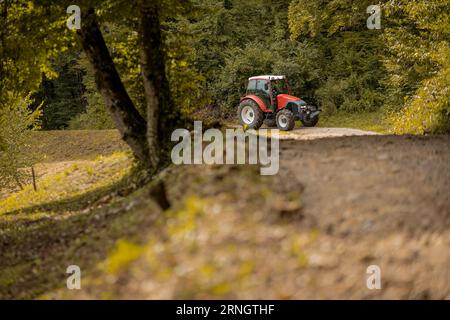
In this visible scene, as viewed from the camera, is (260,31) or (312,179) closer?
(312,179)

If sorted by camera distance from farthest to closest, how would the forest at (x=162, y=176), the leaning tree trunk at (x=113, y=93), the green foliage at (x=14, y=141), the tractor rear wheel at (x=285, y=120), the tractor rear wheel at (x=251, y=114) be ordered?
the green foliage at (x=14, y=141), the tractor rear wheel at (x=251, y=114), the tractor rear wheel at (x=285, y=120), the leaning tree trunk at (x=113, y=93), the forest at (x=162, y=176)

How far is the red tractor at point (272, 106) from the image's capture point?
17.9 metres

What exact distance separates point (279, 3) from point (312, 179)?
28.2 meters

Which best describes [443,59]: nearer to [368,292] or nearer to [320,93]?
[368,292]

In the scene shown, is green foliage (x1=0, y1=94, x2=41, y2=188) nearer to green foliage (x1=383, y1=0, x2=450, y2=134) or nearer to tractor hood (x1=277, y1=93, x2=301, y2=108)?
tractor hood (x1=277, y1=93, x2=301, y2=108)

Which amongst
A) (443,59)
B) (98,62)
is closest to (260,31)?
(443,59)

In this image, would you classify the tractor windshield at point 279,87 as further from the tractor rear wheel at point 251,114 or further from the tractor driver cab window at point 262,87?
the tractor rear wheel at point 251,114

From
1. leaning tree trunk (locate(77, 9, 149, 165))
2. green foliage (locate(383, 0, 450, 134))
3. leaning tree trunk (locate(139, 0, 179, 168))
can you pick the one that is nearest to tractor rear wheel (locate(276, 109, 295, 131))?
green foliage (locate(383, 0, 450, 134))

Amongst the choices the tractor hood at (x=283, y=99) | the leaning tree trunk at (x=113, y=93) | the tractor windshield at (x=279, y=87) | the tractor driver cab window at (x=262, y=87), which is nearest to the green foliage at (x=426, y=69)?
the tractor hood at (x=283, y=99)

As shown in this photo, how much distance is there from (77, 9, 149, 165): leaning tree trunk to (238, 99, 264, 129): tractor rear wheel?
26.1ft

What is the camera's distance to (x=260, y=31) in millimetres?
32562

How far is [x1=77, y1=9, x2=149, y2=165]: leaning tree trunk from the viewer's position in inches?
421

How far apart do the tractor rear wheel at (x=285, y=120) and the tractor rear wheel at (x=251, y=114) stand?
32.4 inches

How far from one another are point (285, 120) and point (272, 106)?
2.93 ft
